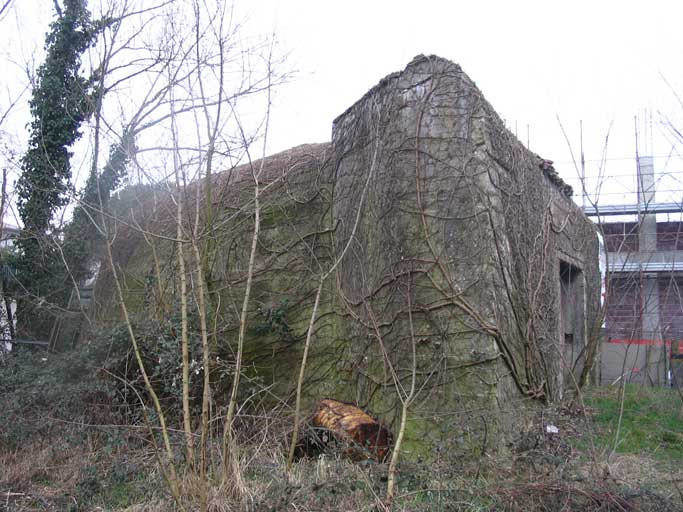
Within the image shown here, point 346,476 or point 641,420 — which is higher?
point 346,476

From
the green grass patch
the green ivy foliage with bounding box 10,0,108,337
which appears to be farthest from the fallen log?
the green ivy foliage with bounding box 10,0,108,337

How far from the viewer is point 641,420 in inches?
262

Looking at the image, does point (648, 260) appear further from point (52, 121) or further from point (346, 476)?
point (52, 121)

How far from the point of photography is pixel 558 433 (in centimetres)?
392

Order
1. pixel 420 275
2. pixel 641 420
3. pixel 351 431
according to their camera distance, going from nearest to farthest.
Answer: pixel 351 431 < pixel 420 275 < pixel 641 420

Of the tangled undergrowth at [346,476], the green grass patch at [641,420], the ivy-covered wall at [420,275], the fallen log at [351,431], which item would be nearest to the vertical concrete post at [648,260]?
the green grass patch at [641,420]

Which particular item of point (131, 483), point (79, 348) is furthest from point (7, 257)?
point (131, 483)

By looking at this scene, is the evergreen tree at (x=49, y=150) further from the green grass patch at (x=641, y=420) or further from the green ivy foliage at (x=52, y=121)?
the green grass patch at (x=641, y=420)

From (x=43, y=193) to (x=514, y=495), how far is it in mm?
8559

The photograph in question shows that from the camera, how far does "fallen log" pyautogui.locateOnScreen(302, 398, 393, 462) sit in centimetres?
475

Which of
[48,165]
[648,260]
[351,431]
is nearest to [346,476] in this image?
[351,431]

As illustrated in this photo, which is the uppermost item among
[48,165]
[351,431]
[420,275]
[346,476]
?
[48,165]

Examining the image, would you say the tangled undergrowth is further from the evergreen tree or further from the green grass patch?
the evergreen tree

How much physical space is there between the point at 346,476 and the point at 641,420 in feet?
14.8
